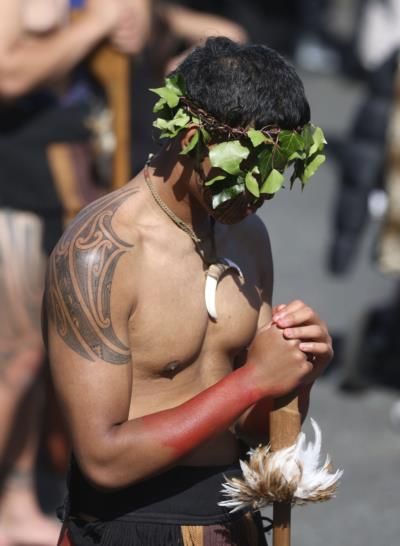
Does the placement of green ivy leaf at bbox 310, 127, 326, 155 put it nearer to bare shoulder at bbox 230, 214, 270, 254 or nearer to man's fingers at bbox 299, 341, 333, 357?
bare shoulder at bbox 230, 214, 270, 254

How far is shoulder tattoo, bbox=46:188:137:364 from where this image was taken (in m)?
2.78

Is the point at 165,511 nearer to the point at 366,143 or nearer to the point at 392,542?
the point at 392,542

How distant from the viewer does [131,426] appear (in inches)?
110

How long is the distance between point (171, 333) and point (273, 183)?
1.33 ft

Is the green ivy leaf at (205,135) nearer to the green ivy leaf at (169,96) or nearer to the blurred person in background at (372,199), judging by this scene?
the green ivy leaf at (169,96)

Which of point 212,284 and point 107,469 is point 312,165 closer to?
point 212,284

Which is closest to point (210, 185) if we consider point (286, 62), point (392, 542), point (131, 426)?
point (286, 62)

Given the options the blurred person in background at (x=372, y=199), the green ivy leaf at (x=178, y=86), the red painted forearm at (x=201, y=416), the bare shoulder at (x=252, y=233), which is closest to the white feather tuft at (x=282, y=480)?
the red painted forearm at (x=201, y=416)

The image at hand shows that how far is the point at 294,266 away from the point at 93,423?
689 cm

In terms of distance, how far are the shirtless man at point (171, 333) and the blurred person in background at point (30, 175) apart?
2.02 metres

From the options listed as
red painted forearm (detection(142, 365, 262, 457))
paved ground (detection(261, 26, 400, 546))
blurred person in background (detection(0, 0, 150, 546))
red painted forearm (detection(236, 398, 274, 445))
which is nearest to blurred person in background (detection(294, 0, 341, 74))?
paved ground (detection(261, 26, 400, 546))

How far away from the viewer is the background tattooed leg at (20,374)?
501cm

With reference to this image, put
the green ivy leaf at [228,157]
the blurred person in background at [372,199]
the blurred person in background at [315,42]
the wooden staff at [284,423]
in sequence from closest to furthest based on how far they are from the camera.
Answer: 1. the green ivy leaf at [228,157]
2. the wooden staff at [284,423]
3. the blurred person in background at [372,199]
4. the blurred person in background at [315,42]

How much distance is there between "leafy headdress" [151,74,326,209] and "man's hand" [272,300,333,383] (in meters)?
0.26
